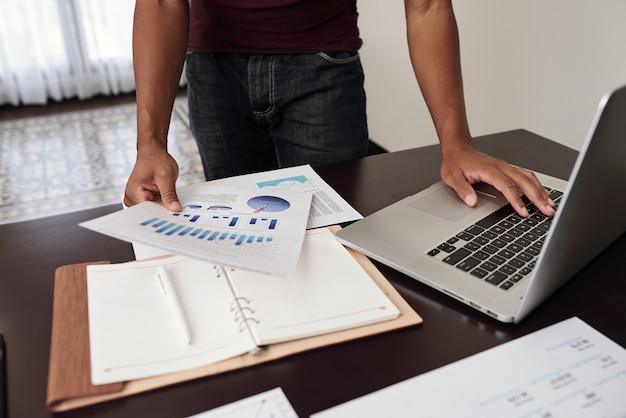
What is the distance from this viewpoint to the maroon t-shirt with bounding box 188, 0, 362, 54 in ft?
3.77

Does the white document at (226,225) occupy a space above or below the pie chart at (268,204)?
above

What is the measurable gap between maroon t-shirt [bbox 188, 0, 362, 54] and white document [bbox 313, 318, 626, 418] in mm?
805

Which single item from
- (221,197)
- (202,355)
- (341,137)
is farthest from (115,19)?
(202,355)

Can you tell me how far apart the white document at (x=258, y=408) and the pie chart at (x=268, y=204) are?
32 cm

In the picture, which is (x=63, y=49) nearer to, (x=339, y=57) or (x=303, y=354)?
(x=339, y=57)

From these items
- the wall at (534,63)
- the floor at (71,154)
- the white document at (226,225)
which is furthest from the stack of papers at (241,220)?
the floor at (71,154)

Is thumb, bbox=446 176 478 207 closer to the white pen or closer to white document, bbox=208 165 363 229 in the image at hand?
white document, bbox=208 165 363 229

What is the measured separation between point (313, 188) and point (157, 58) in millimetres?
372

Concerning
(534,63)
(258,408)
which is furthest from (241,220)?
(534,63)

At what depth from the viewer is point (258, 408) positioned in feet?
1.61

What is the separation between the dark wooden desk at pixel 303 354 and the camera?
1.67 feet

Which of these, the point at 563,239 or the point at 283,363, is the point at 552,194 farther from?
the point at 283,363

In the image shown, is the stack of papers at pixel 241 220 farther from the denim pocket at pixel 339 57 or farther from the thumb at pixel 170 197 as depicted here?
the denim pocket at pixel 339 57

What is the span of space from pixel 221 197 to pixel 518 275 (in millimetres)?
412
